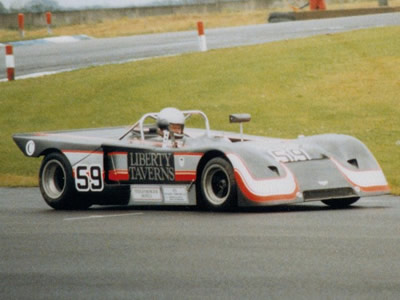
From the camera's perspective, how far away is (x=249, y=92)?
858 inches

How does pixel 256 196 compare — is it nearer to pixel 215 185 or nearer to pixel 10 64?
pixel 215 185

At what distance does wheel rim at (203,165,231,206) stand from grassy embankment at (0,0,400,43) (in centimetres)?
2970

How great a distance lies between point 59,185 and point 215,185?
7.07ft

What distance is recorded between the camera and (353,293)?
6.75 m

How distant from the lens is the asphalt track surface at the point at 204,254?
7.04 meters

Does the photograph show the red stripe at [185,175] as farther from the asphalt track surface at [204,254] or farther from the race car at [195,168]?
the asphalt track surface at [204,254]

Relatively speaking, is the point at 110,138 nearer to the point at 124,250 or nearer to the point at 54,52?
the point at 124,250

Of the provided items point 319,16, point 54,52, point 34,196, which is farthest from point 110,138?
point 319,16

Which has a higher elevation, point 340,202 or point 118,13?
point 118,13

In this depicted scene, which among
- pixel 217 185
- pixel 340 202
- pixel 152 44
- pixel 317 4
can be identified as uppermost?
pixel 317 4

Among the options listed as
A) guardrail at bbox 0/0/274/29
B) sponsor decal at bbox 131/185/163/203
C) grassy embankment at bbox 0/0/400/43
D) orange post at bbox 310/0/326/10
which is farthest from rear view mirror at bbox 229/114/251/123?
guardrail at bbox 0/0/274/29

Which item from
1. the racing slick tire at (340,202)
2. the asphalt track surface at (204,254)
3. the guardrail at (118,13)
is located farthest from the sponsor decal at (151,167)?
the guardrail at (118,13)

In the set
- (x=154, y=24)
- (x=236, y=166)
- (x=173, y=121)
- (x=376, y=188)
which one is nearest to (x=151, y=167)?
(x=173, y=121)

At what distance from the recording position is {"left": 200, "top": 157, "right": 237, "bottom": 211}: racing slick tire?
11.2 m
